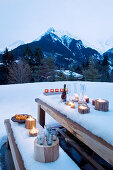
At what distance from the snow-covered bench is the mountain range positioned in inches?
648

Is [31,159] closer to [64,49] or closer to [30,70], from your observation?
[30,70]

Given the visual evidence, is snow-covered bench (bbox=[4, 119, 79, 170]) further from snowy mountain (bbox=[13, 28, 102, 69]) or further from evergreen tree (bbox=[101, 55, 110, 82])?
evergreen tree (bbox=[101, 55, 110, 82])

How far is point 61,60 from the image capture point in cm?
2016

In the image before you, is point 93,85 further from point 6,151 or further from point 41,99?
point 6,151

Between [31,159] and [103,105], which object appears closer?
[31,159]

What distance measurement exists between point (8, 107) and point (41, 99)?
1966 mm

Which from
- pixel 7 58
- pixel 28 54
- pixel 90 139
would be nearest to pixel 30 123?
pixel 90 139

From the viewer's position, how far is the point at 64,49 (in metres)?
21.9

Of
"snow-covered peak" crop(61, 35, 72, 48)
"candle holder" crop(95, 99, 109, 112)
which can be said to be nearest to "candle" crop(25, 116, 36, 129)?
"candle holder" crop(95, 99, 109, 112)

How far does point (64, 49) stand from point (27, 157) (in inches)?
844

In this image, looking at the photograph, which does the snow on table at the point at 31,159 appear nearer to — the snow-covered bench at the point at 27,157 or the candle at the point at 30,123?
the snow-covered bench at the point at 27,157

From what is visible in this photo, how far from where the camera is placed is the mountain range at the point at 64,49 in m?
19.7

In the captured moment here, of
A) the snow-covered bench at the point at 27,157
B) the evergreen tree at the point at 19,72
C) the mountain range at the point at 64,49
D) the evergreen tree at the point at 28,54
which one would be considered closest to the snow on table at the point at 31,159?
the snow-covered bench at the point at 27,157

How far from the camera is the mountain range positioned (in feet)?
64.7
